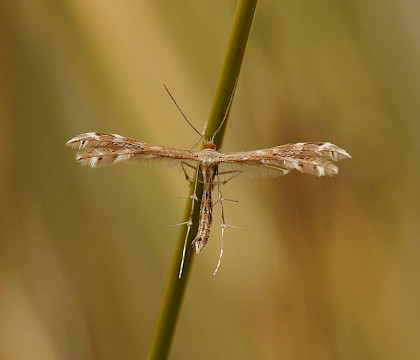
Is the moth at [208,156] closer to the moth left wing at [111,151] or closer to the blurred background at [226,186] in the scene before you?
the moth left wing at [111,151]

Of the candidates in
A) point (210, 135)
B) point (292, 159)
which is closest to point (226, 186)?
point (292, 159)

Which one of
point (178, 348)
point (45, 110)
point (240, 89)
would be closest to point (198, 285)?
point (178, 348)

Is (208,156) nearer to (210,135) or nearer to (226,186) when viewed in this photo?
(210,135)

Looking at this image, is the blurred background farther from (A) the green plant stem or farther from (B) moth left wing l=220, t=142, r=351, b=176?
(A) the green plant stem

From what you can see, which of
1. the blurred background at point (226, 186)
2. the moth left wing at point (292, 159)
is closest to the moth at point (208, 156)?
the moth left wing at point (292, 159)

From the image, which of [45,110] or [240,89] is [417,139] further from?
[45,110]

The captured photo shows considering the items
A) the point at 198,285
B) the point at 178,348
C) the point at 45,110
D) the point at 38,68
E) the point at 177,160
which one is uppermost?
the point at 38,68

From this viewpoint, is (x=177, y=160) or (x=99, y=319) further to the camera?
(x=99, y=319)
